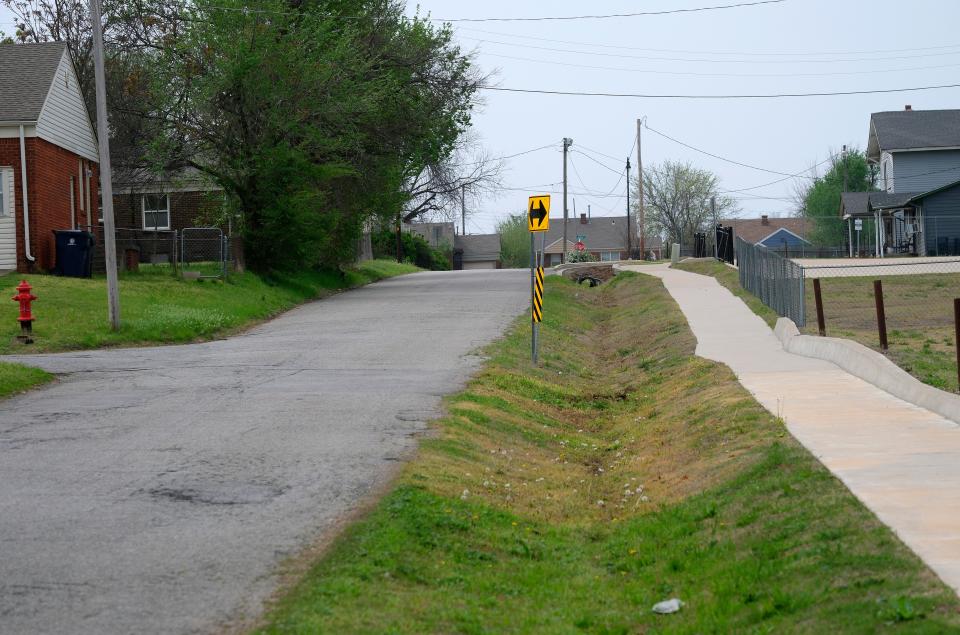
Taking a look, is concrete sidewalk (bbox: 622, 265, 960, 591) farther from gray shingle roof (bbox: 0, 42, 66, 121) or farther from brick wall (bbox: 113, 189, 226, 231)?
brick wall (bbox: 113, 189, 226, 231)

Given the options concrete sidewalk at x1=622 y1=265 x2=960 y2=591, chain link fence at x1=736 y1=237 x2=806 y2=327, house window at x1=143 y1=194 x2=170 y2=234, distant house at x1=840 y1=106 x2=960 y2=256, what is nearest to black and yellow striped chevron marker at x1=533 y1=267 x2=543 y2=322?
concrete sidewalk at x1=622 y1=265 x2=960 y2=591

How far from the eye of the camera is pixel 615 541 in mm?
9000

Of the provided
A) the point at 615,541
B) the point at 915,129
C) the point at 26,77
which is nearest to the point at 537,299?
the point at 615,541

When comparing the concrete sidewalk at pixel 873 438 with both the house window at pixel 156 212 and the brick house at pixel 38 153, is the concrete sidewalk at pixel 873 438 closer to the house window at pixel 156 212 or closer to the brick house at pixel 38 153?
the brick house at pixel 38 153

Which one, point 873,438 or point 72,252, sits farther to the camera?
point 72,252

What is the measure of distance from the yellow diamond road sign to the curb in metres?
4.83

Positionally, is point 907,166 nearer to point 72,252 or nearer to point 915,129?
point 915,129

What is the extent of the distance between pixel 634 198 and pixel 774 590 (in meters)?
95.7

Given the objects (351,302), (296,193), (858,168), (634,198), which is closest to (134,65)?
(296,193)

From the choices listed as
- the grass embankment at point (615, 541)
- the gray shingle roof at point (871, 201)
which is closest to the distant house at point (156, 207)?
the gray shingle roof at point (871, 201)

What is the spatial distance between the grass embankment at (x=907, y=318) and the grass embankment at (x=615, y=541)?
2.81 metres

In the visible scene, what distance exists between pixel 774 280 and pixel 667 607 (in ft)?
62.2

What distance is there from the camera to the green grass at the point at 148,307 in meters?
22.2

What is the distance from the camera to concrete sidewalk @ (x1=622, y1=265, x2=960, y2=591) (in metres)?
7.42
